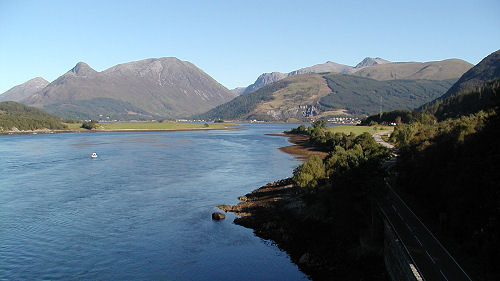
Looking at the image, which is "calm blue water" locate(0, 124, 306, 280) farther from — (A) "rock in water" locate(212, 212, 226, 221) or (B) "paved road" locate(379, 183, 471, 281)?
(B) "paved road" locate(379, 183, 471, 281)

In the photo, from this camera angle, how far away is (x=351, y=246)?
3700cm

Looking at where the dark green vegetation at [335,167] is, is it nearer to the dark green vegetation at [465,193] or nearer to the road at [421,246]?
the road at [421,246]

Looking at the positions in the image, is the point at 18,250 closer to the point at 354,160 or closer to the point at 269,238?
the point at 269,238

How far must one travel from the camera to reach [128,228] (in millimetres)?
46969

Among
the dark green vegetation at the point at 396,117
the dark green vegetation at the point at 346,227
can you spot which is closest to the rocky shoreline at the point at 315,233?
the dark green vegetation at the point at 346,227

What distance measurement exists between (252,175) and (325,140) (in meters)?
64.2

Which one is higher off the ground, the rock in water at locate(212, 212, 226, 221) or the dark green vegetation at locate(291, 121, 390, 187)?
the dark green vegetation at locate(291, 121, 390, 187)

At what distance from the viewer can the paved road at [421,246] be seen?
24.2 m

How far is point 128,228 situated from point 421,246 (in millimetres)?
32395

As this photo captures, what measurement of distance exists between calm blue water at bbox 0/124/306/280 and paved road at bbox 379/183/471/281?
386 inches

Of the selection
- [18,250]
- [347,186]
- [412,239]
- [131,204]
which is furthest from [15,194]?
[412,239]

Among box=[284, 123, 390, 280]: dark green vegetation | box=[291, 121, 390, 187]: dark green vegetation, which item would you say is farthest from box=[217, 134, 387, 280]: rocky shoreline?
box=[291, 121, 390, 187]: dark green vegetation

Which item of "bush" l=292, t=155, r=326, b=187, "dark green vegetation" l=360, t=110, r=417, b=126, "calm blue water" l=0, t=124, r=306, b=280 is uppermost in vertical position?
"dark green vegetation" l=360, t=110, r=417, b=126

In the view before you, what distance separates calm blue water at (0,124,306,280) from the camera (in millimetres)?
36062
